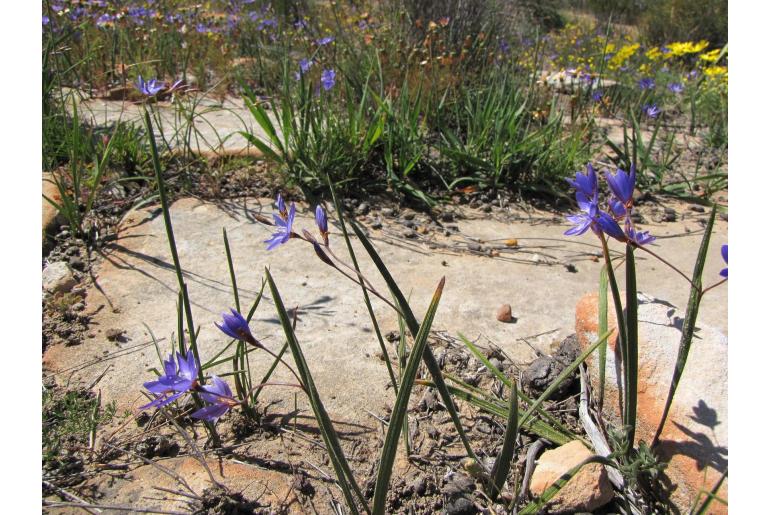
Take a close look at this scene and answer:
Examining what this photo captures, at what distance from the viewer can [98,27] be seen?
4.77 m

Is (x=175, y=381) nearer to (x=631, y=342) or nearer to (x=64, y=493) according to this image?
(x=64, y=493)

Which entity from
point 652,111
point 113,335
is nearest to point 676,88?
point 652,111

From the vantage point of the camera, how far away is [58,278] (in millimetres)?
2176

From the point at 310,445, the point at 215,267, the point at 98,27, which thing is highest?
the point at 98,27

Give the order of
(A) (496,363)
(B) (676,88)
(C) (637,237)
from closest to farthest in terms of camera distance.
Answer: (C) (637,237) → (A) (496,363) → (B) (676,88)

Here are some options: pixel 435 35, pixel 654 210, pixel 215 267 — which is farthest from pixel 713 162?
pixel 215 267

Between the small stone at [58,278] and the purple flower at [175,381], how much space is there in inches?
47.1

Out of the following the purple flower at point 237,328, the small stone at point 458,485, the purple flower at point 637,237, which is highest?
the purple flower at point 637,237

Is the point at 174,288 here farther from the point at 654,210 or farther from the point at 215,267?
the point at 654,210

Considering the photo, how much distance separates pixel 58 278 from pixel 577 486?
6.08 feet

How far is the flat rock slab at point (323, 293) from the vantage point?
1.77m

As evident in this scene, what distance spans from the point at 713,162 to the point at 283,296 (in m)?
3.25

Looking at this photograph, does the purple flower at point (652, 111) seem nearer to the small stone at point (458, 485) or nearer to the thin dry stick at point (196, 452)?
the small stone at point (458, 485)

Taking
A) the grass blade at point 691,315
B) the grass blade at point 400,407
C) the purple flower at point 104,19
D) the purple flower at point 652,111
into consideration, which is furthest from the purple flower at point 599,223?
the purple flower at point 104,19
